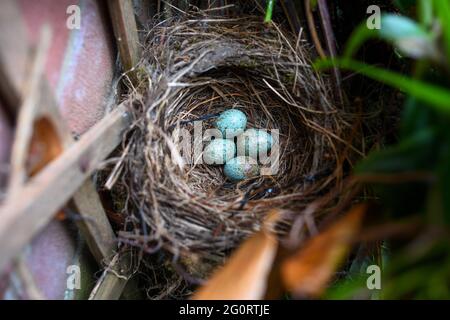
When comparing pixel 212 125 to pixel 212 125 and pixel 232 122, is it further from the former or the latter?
pixel 232 122

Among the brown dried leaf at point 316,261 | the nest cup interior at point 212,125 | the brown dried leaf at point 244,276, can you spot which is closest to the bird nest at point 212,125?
the nest cup interior at point 212,125

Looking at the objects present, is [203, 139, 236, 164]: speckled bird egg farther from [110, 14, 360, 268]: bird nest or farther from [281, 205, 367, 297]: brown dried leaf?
[281, 205, 367, 297]: brown dried leaf

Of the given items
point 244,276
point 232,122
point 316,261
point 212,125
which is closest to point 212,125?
point 212,125

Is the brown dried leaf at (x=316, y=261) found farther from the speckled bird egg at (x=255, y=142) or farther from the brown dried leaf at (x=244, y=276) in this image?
the speckled bird egg at (x=255, y=142)

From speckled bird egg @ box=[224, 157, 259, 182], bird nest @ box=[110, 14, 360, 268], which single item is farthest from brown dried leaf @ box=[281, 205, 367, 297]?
speckled bird egg @ box=[224, 157, 259, 182]

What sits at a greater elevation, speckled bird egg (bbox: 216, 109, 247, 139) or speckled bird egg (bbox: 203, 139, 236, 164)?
speckled bird egg (bbox: 216, 109, 247, 139)
